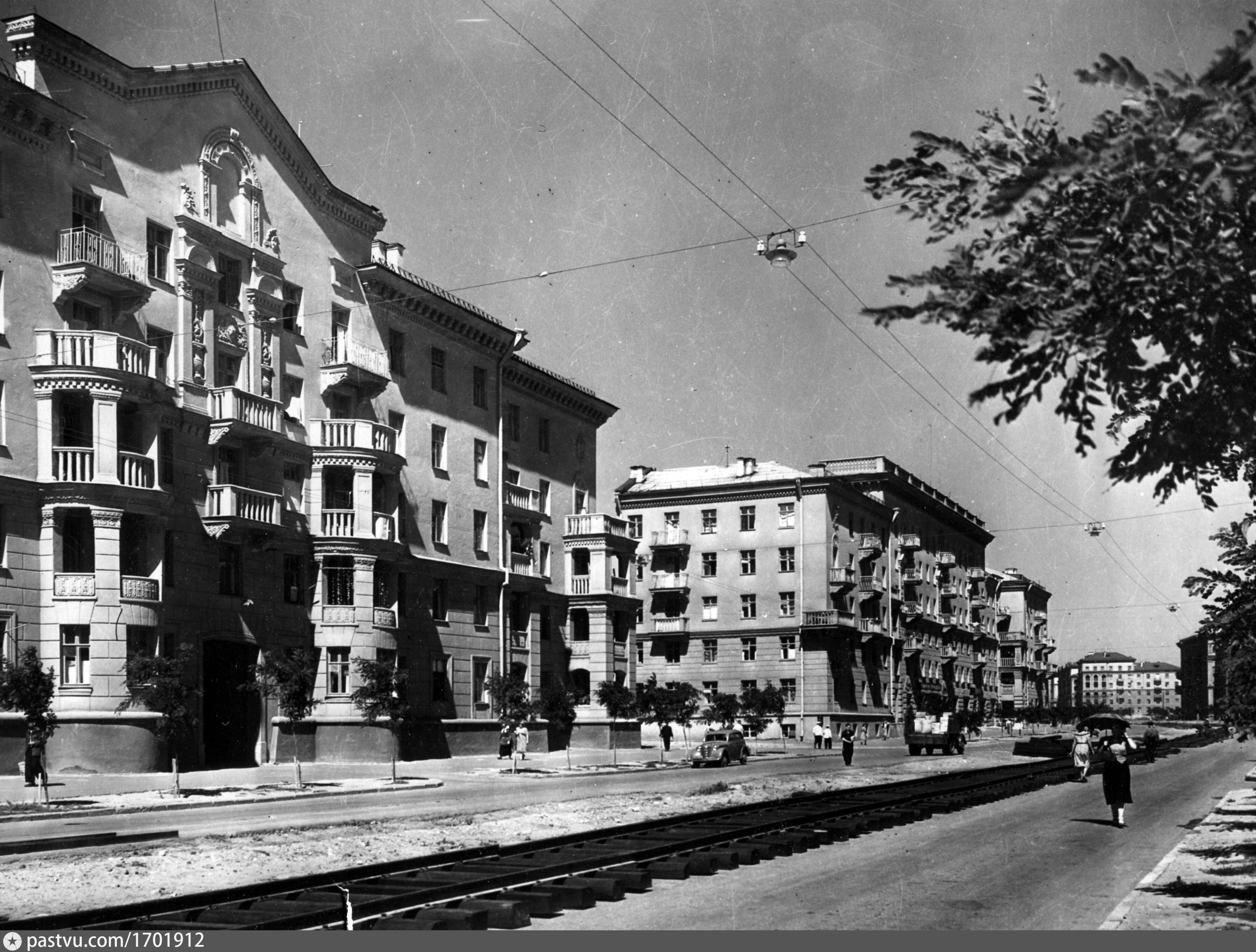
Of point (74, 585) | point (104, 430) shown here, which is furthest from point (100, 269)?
point (74, 585)

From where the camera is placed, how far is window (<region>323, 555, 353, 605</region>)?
1734 inches

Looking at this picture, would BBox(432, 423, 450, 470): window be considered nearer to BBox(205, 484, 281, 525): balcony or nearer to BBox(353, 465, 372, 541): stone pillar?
BBox(353, 465, 372, 541): stone pillar

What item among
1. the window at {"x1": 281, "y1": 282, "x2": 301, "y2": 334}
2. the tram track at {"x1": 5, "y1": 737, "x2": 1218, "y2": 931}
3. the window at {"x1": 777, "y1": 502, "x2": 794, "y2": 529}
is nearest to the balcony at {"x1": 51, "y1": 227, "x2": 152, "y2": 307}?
the window at {"x1": 281, "y1": 282, "x2": 301, "y2": 334}

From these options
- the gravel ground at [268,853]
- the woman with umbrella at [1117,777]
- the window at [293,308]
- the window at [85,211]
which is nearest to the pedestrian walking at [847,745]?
the gravel ground at [268,853]

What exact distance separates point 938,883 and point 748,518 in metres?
70.7

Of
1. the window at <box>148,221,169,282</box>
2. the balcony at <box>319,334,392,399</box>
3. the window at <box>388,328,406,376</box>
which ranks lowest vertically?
the balcony at <box>319,334,392,399</box>

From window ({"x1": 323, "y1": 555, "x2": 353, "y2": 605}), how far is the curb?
28.6ft

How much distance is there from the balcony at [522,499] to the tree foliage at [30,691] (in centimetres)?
2744

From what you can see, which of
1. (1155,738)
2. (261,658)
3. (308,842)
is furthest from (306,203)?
(1155,738)

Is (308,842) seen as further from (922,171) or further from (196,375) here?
(196,375)

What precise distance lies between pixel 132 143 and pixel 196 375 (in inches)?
264

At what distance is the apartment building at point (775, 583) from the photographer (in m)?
83.5

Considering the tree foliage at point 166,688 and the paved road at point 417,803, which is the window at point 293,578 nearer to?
the paved road at point 417,803

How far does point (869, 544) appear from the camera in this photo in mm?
88625
